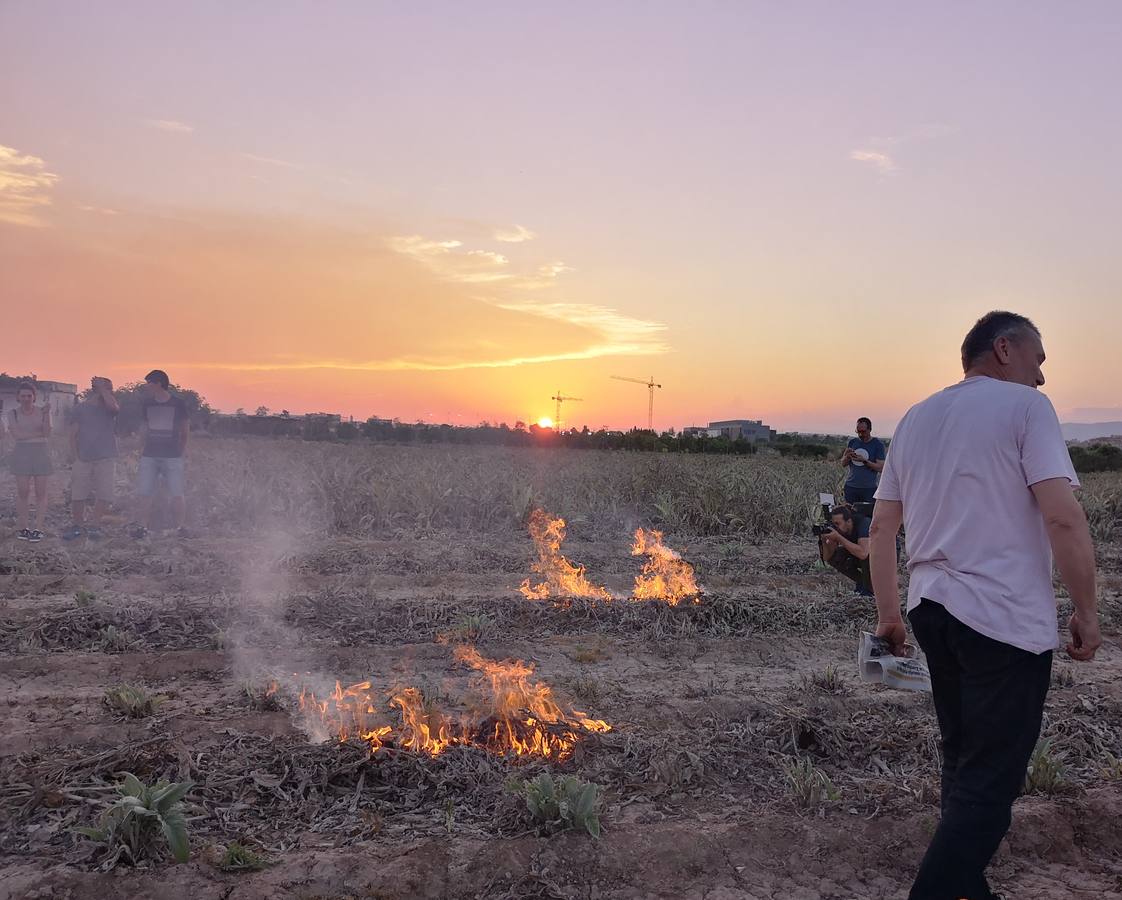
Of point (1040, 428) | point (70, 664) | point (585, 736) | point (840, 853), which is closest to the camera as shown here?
point (1040, 428)

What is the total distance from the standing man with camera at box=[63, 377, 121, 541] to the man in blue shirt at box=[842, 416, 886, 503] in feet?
29.2

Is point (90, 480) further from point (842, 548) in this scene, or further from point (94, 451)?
point (842, 548)

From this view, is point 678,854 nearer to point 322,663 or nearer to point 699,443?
point 322,663

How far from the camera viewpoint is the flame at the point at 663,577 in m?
7.55

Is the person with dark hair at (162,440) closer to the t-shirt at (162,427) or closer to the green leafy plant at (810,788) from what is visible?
the t-shirt at (162,427)

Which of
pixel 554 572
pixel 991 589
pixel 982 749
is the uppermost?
pixel 991 589

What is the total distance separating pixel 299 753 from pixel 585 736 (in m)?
1.43

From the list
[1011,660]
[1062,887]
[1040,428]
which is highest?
[1040,428]

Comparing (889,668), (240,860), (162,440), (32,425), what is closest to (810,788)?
(889,668)

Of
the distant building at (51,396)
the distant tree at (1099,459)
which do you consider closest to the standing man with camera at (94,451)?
the distant building at (51,396)

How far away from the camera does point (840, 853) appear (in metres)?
3.37

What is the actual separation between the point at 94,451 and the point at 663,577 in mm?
7347

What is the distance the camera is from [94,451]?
1015 cm

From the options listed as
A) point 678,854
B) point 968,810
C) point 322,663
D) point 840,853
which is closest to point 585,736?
point 678,854
